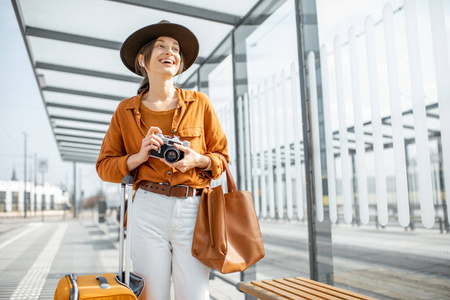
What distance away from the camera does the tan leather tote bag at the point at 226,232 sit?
147 centimetres

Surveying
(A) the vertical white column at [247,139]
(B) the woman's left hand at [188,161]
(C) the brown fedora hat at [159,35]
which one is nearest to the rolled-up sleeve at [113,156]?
(B) the woman's left hand at [188,161]

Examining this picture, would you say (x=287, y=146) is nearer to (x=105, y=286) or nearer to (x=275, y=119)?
(x=275, y=119)

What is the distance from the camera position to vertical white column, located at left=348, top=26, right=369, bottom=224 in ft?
7.69

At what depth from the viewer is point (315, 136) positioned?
2.70 meters

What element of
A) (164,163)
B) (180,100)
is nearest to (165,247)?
(164,163)

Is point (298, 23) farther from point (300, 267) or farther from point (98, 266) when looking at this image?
point (98, 266)

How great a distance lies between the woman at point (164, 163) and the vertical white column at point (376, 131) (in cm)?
105

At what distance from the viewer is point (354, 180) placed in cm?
1331

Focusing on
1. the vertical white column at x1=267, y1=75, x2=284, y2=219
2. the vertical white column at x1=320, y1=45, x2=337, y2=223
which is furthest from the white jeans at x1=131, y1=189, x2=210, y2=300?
the vertical white column at x1=267, y1=75, x2=284, y2=219

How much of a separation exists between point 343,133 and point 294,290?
104 cm

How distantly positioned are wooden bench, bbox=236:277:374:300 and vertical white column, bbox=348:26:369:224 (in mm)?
555

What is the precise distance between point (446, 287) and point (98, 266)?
3.99 metres

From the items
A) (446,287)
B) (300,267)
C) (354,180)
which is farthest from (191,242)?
(354,180)

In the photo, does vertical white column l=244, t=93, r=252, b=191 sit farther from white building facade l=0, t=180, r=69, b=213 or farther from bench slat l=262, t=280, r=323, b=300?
white building facade l=0, t=180, r=69, b=213
